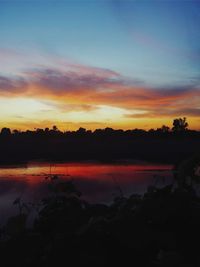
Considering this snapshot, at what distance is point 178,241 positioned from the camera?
7.63ft

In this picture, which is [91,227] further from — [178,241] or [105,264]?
[178,241]

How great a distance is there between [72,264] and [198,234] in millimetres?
729

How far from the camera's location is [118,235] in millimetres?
2219

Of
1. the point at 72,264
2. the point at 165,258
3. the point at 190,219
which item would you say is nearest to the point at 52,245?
the point at 72,264

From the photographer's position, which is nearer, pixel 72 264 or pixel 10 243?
pixel 72 264

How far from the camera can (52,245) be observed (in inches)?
86.0

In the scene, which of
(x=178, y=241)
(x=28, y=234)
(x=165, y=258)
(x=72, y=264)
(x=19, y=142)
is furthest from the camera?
(x=19, y=142)

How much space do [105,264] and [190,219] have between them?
59cm

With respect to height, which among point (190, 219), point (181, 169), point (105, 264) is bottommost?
point (105, 264)

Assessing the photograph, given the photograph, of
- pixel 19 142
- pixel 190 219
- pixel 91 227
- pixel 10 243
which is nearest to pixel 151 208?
pixel 190 219

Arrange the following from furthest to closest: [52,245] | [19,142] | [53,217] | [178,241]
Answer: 1. [19,142]
2. [53,217]
3. [178,241]
4. [52,245]

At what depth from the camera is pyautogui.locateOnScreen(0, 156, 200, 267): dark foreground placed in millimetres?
2113

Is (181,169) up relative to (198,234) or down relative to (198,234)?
up

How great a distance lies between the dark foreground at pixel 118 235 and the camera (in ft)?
6.93
